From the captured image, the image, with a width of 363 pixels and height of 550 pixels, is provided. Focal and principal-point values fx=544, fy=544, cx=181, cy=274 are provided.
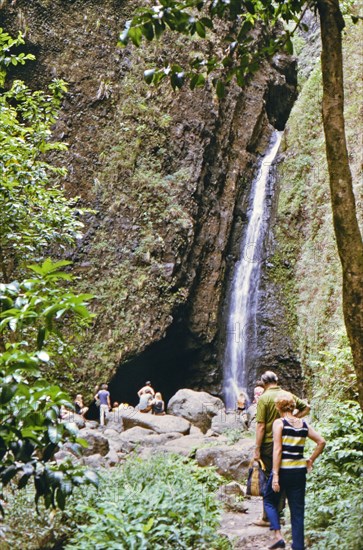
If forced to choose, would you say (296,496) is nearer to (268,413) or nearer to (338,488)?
(268,413)

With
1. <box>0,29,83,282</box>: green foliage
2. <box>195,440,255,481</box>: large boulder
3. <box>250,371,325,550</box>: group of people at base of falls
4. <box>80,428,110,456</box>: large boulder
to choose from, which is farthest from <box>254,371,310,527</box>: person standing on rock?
<box>80,428,110,456</box>: large boulder

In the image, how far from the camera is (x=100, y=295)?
17859mm

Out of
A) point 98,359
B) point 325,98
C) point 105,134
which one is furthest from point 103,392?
point 325,98

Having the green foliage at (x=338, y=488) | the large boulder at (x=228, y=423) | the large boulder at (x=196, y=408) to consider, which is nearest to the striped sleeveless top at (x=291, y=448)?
the green foliage at (x=338, y=488)

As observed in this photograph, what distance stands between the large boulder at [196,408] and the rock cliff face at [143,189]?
253 centimetres

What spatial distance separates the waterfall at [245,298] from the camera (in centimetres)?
1889

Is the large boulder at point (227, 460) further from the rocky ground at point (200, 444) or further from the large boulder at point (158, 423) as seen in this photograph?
the large boulder at point (158, 423)

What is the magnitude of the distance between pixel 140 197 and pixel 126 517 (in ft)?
50.3

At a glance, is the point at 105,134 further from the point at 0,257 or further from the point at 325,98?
the point at 325,98

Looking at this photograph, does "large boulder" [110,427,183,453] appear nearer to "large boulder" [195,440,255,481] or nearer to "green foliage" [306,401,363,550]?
"large boulder" [195,440,255,481]

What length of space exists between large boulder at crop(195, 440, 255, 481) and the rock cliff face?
8.20 m

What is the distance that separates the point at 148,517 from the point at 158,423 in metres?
8.24

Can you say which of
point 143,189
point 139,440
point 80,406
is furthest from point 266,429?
point 143,189

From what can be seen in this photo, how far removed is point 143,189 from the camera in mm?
19547
